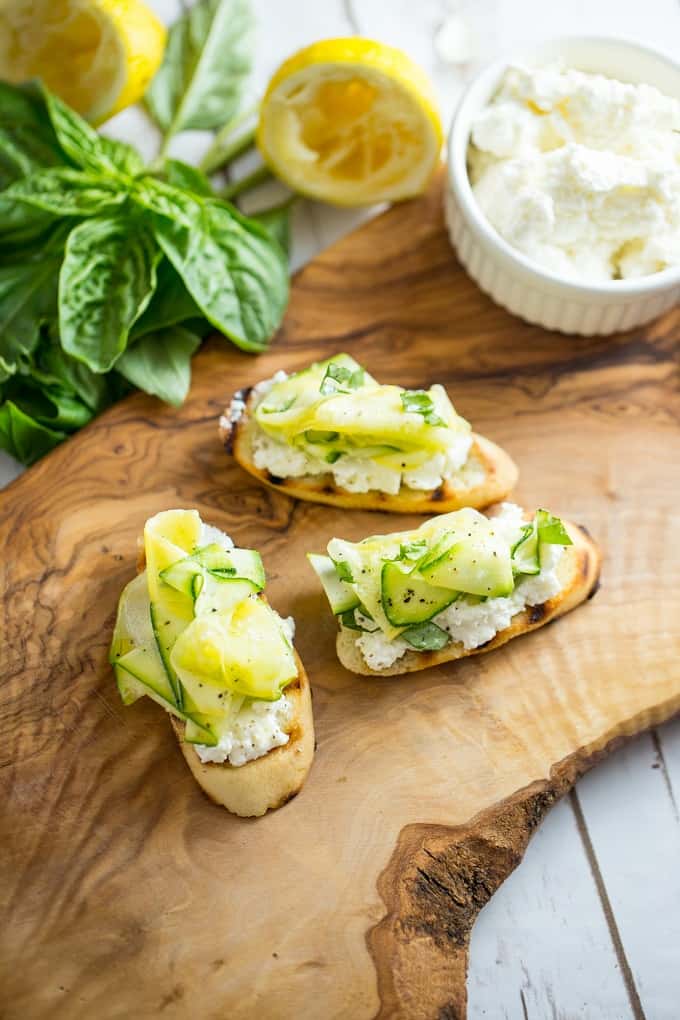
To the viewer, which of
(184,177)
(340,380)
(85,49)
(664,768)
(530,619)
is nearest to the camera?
(530,619)

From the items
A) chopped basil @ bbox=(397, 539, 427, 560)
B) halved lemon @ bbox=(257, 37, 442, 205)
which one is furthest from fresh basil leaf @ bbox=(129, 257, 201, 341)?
chopped basil @ bbox=(397, 539, 427, 560)

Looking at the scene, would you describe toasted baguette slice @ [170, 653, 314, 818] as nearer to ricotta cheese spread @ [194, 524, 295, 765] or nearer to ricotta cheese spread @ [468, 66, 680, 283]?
ricotta cheese spread @ [194, 524, 295, 765]

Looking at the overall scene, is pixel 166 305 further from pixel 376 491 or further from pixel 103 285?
pixel 376 491

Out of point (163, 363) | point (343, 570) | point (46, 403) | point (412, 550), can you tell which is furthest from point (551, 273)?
point (46, 403)

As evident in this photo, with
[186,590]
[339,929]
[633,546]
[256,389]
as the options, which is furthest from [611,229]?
[339,929]

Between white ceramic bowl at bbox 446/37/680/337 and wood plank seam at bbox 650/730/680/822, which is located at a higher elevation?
white ceramic bowl at bbox 446/37/680/337

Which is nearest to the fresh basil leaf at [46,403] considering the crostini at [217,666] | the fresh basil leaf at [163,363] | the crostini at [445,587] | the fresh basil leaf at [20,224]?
the fresh basil leaf at [163,363]
